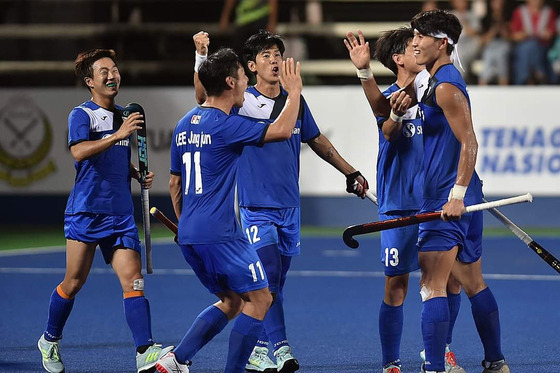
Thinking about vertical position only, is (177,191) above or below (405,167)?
below

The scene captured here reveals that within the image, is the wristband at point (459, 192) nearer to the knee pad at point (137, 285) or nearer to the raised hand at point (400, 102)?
the raised hand at point (400, 102)

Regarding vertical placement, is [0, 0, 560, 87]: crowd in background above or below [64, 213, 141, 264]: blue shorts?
above

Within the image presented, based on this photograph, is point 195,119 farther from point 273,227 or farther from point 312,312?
point 312,312

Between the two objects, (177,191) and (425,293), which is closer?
(425,293)

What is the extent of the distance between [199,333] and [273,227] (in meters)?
1.40

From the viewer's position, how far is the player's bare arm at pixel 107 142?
7.03 m

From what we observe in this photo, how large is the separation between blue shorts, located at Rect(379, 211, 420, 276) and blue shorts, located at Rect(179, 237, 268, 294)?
1.06 m

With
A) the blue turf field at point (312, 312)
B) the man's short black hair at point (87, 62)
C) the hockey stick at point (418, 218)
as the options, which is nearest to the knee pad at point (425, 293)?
the hockey stick at point (418, 218)

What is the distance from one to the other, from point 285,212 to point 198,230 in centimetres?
149

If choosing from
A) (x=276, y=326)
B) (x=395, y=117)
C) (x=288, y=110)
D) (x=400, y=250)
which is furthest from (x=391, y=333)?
(x=288, y=110)

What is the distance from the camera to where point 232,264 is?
617 centimetres

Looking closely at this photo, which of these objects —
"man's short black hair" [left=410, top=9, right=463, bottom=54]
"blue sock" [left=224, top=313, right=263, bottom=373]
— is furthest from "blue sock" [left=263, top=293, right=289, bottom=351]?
"man's short black hair" [left=410, top=9, right=463, bottom=54]

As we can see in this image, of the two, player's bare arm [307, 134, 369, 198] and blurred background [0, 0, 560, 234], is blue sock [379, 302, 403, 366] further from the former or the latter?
blurred background [0, 0, 560, 234]

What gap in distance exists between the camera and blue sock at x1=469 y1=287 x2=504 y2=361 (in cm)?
686
